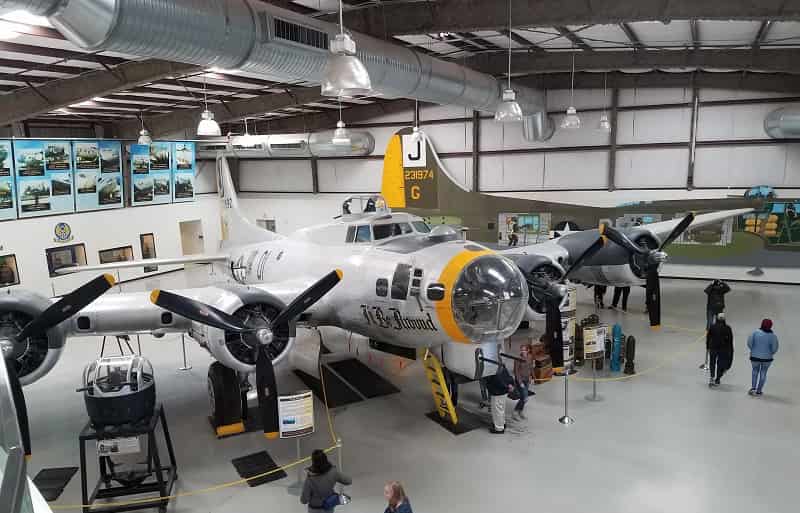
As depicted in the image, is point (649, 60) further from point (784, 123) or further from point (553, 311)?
point (553, 311)

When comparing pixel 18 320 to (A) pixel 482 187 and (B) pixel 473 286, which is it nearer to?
(B) pixel 473 286

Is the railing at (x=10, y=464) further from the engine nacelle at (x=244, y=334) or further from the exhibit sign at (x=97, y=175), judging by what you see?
the exhibit sign at (x=97, y=175)

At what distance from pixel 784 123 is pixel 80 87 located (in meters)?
21.2

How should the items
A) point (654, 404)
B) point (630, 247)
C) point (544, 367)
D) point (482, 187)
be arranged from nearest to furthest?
point (654, 404) → point (544, 367) → point (630, 247) → point (482, 187)

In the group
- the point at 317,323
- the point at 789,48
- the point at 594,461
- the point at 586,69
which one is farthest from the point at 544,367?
the point at 789,48

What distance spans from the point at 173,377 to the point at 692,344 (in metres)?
12.0

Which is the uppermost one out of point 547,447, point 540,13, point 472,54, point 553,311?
point 472,54

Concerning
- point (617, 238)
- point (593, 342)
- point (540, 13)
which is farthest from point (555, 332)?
point (540, 13)

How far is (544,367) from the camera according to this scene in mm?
11156

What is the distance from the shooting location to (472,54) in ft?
59.3

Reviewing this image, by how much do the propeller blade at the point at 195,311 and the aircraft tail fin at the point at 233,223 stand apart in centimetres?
589

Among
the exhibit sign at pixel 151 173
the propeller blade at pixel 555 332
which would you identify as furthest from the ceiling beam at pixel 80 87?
A: the propeller blade at pixel 555 332

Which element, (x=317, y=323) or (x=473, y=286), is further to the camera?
(x=317, y=323)

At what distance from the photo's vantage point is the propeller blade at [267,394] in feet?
26.2
